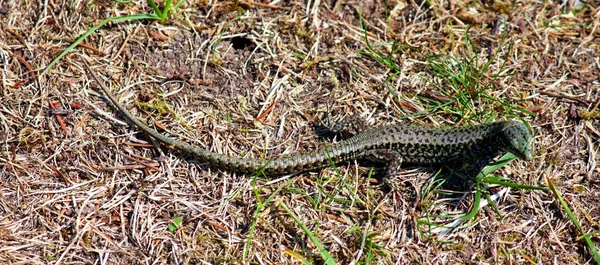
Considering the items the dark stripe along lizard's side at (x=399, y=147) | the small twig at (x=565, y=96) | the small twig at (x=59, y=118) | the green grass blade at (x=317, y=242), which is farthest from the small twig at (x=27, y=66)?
the small twig at (x=565, y=96)

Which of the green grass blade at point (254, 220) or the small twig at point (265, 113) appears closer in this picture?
the green grass blade at point (254, 220)

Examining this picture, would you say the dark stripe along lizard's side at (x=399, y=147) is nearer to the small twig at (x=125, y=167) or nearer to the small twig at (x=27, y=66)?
the small twig at (x=125, y=167)

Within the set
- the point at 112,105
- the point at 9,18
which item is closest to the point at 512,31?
the point at 112,105

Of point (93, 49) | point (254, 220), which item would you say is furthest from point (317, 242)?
point (93, 49)

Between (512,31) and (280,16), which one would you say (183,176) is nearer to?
(280,16)

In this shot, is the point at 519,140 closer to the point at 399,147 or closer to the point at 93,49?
the point at 399,147

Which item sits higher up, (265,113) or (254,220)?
(265,113)
